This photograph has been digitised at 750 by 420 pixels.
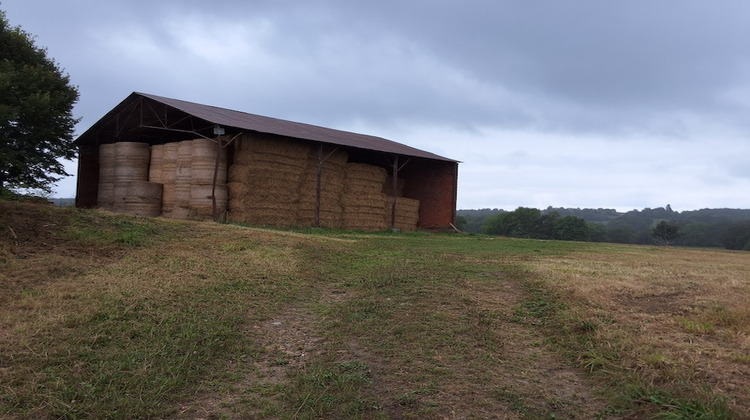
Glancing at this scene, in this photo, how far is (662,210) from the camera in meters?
119

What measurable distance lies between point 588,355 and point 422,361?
1.57m

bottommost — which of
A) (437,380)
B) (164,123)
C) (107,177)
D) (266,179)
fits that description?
(437,380)

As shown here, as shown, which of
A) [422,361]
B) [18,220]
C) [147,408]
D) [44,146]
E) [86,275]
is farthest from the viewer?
[44,146]

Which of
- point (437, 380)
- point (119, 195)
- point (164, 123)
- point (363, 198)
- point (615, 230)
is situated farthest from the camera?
point (615, 230)

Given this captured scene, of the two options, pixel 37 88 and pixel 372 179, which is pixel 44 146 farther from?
pixel 372 179

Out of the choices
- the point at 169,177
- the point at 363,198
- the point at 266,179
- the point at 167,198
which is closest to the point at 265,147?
the point at 266,179

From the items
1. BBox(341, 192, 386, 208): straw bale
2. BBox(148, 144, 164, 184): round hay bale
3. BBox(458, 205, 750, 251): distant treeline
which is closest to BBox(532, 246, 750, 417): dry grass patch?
BBox(341, 192, 386, 208): straw bale

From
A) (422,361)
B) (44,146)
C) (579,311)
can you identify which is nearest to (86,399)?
(422,361)

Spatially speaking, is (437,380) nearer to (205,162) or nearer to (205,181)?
(205,181)

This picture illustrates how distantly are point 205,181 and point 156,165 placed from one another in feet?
10.1

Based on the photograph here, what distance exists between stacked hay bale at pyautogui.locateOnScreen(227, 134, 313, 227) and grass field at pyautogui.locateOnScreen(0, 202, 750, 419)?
9657mm

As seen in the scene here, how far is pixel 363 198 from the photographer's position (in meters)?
23.9

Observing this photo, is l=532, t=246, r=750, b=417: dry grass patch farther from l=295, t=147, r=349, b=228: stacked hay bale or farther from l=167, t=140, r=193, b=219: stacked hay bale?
l=167, t=140, r=193, b=219: stacked hay bale

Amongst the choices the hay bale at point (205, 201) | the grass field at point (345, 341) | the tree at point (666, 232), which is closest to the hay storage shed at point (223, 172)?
the hay bale at point (205, 201)
